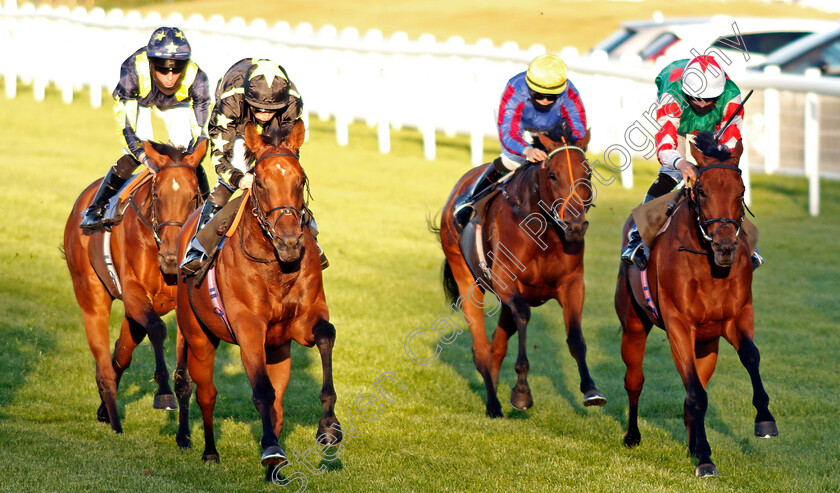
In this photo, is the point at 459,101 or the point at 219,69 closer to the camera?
the point at 459,101

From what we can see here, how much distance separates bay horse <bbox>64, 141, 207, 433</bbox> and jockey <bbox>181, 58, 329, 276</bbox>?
0.70 meters

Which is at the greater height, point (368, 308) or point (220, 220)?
point (220, 220)

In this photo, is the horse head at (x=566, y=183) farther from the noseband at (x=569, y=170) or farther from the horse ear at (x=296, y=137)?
the horse ear at (x=296, y=137)

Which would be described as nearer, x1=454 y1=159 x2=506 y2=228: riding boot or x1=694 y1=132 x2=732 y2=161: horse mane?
x1=694 y1=132 x2=732 y2=161: horse mane

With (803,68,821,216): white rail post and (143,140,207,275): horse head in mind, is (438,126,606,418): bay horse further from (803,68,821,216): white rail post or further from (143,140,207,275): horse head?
(803,68,821,216): white rail post

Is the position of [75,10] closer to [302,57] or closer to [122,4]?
[302,57]

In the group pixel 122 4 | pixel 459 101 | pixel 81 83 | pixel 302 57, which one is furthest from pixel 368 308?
pixel 122 4

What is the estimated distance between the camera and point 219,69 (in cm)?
2194

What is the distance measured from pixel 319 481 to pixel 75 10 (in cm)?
2145

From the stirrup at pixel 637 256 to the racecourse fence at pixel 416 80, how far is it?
573 cm

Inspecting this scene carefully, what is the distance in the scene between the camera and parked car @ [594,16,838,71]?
57.7ft

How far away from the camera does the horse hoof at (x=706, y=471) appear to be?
6176 mm

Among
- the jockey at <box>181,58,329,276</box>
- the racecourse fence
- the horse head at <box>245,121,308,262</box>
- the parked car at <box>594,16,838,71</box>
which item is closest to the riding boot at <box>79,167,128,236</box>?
the jockey at <box>181,58,329,276</box>

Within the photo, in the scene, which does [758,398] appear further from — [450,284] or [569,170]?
[450,284]
